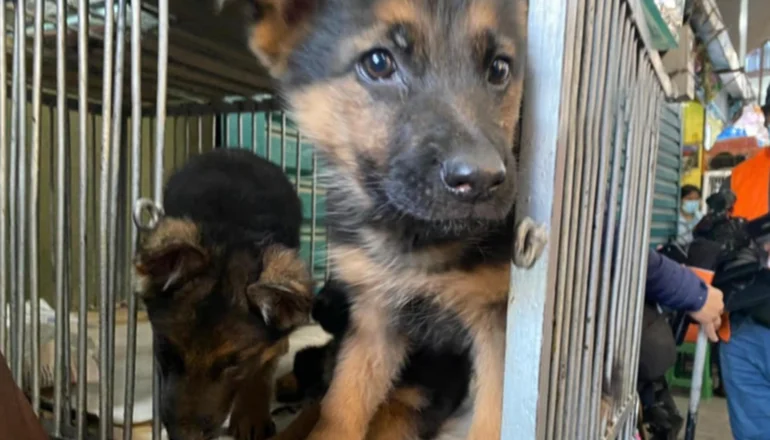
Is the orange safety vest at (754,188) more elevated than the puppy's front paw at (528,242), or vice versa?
the orange safety vest at (754,188)

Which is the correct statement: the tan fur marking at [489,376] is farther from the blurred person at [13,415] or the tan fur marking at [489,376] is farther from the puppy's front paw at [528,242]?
the blurred person at [13,415]

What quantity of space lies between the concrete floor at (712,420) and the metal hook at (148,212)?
4073 millimetres

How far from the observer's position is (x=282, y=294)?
1.19m

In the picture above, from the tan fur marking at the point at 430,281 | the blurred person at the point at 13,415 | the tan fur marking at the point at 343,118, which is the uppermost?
the tan fur marking at the point at 343,118

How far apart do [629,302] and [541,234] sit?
0.74 meters

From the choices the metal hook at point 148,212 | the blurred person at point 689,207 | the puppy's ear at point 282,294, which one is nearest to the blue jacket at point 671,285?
the puppy's ear at point 282,294

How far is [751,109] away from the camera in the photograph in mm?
4875

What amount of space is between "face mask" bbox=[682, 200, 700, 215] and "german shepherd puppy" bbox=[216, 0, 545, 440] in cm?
565

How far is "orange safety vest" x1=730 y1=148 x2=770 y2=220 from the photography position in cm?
333

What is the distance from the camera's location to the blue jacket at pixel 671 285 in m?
1.86

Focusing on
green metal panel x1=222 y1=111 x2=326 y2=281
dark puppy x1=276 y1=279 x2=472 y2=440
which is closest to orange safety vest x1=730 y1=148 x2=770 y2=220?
green metal panel x1=222 y1=111 x2=326 y2=281

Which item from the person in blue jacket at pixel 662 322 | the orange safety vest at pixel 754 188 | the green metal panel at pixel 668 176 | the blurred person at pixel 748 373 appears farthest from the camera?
the green metal panel at pixel 668 176

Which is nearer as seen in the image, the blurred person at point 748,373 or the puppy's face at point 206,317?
the puppy's face at point 206,317

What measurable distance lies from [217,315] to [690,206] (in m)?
6.03
